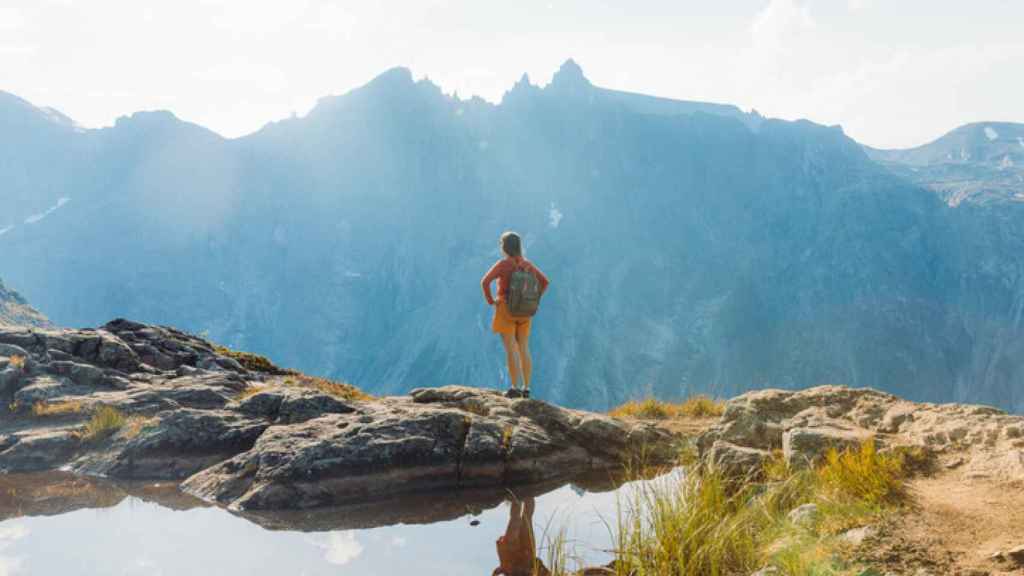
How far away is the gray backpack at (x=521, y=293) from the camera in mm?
11727

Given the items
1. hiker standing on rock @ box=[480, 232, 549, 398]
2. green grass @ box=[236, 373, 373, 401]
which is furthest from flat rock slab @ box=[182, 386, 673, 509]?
green grass @ box=[236, 373, 373, 401]

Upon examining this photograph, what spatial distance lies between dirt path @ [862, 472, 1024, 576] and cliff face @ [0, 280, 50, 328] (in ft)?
407

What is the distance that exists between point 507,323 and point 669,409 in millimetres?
4901

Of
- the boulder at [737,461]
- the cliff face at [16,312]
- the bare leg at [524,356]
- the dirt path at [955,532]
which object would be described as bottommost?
the dirt path at [955,532]

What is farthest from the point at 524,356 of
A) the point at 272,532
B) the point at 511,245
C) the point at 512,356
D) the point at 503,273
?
the point at 272,532

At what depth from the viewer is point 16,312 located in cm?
11200

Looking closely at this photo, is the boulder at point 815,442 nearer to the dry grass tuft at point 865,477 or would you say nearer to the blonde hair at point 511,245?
the dry grass tuft at point 865,477

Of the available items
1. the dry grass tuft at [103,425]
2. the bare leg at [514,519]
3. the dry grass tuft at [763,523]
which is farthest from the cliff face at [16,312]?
the dry grass tuft at [763,523]

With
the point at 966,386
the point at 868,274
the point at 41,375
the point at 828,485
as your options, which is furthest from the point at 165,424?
the point at 868,274

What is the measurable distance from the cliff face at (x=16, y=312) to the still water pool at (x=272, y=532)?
117 metres

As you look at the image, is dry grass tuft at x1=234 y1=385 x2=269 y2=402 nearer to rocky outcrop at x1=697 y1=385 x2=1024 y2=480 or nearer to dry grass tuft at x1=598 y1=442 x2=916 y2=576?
rocky outcrop at x1=697 y1=385 x2=1024 y2=480

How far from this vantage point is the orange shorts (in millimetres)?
12000

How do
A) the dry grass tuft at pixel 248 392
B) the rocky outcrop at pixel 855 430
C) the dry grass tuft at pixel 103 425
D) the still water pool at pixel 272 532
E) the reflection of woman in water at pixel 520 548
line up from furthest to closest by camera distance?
the dry grass tuft at pixel 248 392
the dry grass tuft at pixel 103 425
the rocky outcrop at pixel 855 430
the still water pool at pixel 272 532
the reflection of woman in water at pixel 520 548

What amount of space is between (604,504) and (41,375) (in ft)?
41.1
